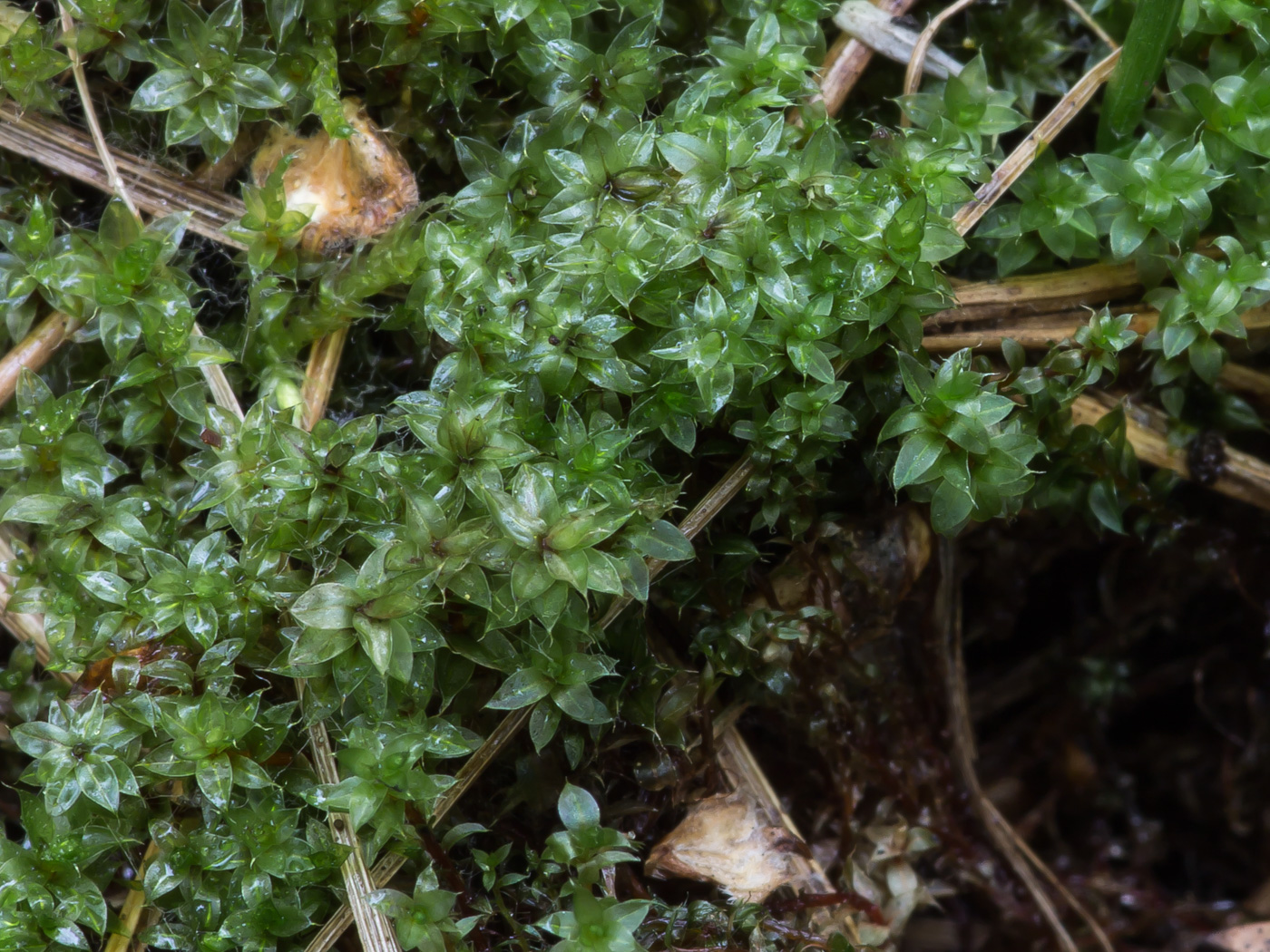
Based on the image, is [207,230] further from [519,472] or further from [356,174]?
[519,472]

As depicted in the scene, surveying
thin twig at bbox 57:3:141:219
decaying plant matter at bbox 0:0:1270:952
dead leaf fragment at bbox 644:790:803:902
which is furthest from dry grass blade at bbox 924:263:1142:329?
thin twig at bbox 57:3:141:219

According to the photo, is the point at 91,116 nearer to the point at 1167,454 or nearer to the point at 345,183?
the point at 345,183

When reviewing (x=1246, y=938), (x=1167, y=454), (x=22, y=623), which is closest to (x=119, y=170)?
(x=22, y=623)

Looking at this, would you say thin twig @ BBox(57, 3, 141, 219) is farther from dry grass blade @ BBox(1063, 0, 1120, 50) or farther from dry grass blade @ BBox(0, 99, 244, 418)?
dry grass blade @ BBox(1063, 0, 1120, 50)

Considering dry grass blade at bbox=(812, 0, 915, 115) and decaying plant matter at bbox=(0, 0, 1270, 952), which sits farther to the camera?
dry grass blade at bbox=(812, 0, 915, 115)

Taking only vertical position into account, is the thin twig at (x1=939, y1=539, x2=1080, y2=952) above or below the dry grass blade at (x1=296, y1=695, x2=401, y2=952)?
below

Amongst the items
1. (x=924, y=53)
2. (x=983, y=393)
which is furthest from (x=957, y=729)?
(x=924, y=53)

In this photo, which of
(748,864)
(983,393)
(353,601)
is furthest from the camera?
(748,864)
